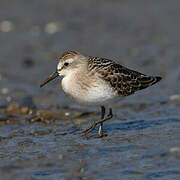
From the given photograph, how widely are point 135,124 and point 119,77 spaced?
97 cm

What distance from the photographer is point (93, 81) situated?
8.62m

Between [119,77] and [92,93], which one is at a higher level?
[119,77]

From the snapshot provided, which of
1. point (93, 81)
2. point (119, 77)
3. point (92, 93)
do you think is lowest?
point (92, 93)

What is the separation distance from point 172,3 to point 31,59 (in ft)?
15.7

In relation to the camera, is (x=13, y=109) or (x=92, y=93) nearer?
(x=92, y=93)

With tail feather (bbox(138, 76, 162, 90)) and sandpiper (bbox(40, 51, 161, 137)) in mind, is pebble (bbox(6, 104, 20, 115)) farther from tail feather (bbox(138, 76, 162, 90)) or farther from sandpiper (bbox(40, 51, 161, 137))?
tail feather (bbox(138, 76, 162, 90))

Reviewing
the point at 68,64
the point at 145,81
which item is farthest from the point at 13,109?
the point at 145,81

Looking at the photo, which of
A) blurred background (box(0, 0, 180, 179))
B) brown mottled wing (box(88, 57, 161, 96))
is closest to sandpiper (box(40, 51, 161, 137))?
brown mottled wing (box(88, 57, 161, 96))

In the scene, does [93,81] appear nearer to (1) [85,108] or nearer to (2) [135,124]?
(2) [135,124]

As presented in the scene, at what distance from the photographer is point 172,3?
15.5m

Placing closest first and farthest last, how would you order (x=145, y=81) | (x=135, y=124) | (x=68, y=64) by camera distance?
(x=68, y=64), (x=135, y=124), (x=145, y=81)

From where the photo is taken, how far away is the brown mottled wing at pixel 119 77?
8.83m

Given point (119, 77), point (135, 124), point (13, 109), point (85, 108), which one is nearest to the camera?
point (119, 77)

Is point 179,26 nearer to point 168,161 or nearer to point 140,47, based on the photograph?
point 140,47
